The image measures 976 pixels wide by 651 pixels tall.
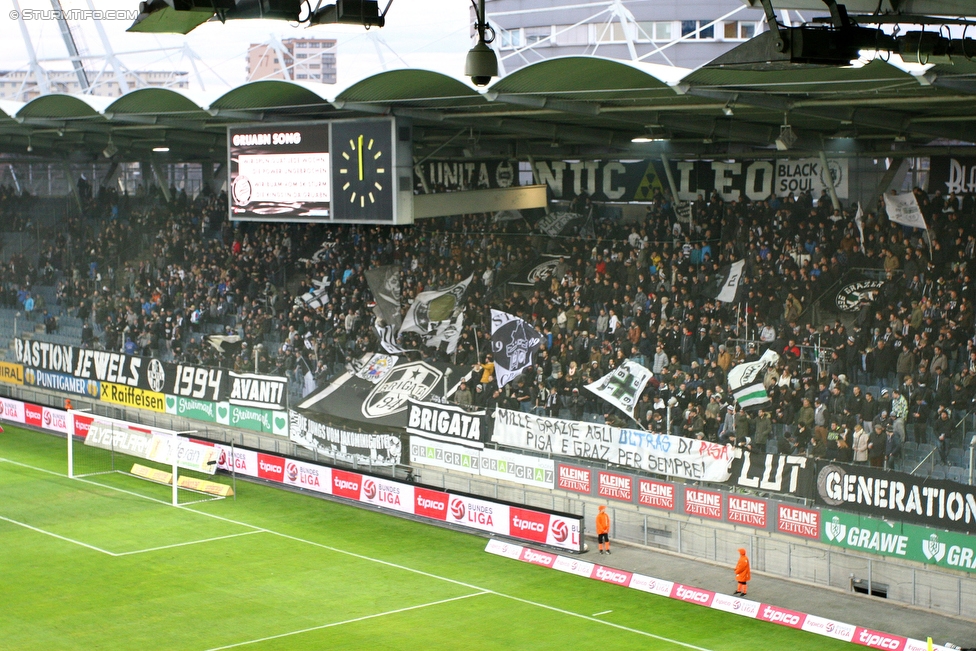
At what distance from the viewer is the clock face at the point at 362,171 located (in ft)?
73.1

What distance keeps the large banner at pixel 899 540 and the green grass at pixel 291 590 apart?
6.67 feet

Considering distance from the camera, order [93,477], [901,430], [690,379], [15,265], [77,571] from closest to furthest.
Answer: [901,430] < [77,571] < [690,379] < [93,477] < [15,265]

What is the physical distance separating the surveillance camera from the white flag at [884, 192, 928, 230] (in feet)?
45.2

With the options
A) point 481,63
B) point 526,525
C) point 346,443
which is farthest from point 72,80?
point 481,63

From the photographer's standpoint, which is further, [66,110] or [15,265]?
[15,265]

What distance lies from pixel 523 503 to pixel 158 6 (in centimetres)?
1664

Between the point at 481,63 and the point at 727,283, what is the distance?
14.4 metres

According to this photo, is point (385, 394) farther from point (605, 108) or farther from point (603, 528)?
point (605, 108)

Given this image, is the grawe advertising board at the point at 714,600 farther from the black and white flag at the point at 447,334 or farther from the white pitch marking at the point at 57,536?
the white pitch marking at the point at 57,536

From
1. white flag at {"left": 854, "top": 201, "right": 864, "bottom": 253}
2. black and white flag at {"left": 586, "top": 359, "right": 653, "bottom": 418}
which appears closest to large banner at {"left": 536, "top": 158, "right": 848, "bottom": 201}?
white flag at {"left": 854, "top": 201, "right": 864, "bottom": 253}

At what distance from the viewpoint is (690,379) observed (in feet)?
78.6

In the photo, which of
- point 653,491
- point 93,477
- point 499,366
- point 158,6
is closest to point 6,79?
point 93,477

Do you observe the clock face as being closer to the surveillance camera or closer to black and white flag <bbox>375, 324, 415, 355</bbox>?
black and white flag <bbox>375, 324, 415, 355</bbox>

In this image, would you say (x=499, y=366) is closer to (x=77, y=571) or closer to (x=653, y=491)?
(x=653, y=491)
